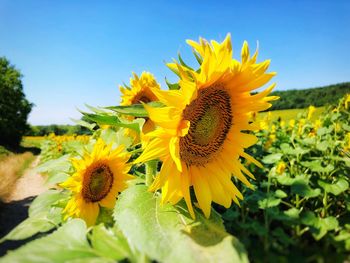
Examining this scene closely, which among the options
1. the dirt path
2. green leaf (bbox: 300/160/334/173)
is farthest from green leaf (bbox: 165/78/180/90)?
the dirt path

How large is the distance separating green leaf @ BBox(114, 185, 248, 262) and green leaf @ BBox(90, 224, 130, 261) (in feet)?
0.17

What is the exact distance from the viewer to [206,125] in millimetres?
1268

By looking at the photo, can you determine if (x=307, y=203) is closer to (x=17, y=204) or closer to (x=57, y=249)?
(x=57, y=249)

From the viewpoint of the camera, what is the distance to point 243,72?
3.75ft

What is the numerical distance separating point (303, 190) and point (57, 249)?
391cm

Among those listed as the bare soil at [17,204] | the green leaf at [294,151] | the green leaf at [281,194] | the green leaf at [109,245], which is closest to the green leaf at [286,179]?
the green leaf at [281,194]

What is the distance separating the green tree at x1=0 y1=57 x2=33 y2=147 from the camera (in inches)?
1396

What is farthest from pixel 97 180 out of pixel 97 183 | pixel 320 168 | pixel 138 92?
pixel 320 168

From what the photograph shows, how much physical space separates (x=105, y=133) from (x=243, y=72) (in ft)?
2.72

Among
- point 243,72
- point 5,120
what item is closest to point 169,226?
point 243,72

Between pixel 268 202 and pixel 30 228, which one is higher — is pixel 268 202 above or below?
below

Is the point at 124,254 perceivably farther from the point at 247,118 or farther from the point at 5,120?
the point at 5,120

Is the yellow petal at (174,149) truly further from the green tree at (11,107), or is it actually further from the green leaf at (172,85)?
the green tree at (11,107)

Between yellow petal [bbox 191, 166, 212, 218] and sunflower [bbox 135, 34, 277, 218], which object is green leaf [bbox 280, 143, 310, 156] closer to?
sunflower [bbox 135, 34, 277, 218]
